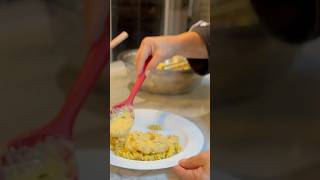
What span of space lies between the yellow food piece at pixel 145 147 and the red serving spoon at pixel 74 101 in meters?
0.39

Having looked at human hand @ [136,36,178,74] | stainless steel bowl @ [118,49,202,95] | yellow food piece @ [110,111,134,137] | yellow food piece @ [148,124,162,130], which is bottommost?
yellow food piece @ [148,124,162,130]

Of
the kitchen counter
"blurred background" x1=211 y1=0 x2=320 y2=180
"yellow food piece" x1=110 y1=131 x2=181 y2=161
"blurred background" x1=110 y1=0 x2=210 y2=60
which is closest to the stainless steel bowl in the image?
the kitchen counter

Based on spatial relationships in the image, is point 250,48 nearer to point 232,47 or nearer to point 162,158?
point 232,47

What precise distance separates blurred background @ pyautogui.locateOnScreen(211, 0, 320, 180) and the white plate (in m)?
0.31

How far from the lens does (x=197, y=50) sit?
3.70ft

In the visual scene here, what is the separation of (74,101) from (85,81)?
0.02 m

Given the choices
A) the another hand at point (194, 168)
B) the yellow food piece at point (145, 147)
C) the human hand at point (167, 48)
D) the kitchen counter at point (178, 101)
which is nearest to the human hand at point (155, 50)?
the human hand at point (167, 48)

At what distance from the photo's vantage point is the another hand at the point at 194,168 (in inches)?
24.6

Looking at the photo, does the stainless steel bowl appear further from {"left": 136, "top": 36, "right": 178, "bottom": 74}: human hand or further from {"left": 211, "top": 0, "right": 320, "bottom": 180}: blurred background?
{"left": 211, "top": 0, "right": 320, "bottom": 180}: blurred background

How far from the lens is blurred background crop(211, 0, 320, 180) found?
40cm

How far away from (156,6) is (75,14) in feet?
3.96

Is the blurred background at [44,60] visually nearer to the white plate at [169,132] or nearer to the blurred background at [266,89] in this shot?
the blurred background at [266,89]

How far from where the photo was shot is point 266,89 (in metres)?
0.43

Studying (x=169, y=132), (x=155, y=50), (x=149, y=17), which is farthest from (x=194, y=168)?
(x=149, y=17)
